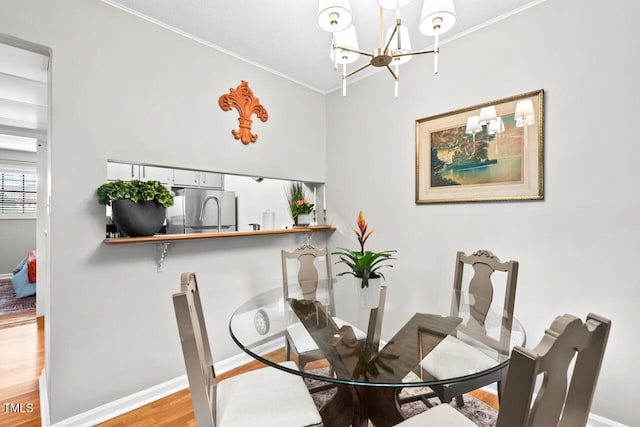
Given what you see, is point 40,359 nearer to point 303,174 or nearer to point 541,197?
point 303,174

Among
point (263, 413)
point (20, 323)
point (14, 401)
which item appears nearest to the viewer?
point (263, 413)

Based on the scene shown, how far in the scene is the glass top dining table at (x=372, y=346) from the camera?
111cm

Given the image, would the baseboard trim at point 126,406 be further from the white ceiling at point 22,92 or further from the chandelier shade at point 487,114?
the white ceiling at point 22,92

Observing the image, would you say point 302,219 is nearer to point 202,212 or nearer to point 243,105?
point 202,212

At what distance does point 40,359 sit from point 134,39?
9.35ft

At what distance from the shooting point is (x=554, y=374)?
655 mm

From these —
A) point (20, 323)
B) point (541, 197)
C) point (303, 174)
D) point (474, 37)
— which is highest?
point (474, 37)

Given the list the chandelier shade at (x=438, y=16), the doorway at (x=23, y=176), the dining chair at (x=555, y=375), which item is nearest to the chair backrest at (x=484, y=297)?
the dining chair at (x=555, y=375)

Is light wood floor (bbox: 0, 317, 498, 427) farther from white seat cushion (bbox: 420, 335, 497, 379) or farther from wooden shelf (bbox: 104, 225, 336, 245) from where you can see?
wooden shelf (bbox: 104, 225, 336, 245)

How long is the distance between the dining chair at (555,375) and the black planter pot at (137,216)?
2012 mm

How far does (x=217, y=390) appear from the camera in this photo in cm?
137

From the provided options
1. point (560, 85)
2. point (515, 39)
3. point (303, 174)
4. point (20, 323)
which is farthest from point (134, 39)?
point (20, 323)

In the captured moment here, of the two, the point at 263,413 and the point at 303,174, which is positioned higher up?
the point at 303,174

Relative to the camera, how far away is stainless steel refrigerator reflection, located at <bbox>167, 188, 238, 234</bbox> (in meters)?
2.49
